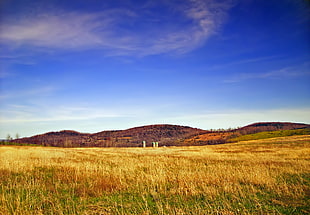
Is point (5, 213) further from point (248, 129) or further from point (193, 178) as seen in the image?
point (248, 129)

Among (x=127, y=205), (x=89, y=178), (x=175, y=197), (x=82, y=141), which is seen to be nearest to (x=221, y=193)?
(x=175, y=197)

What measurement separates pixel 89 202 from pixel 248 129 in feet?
305

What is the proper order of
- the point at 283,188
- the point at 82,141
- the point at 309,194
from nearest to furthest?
the point at 309,194, the point at 283,188, the point at 82,141

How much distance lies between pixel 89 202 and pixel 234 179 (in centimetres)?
632

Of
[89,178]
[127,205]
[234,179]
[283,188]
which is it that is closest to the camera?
[127,205]

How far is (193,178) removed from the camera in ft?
34.5

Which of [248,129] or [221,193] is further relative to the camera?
[248,129]

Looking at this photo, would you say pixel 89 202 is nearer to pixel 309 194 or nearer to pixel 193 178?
pixel 193 178

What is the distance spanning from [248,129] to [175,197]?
3603 inches

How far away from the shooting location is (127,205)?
6969 millimetres

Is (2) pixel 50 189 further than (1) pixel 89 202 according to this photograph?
Yes

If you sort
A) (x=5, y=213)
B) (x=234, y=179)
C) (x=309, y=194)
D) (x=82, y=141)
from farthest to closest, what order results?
(x=82, y=141)
(x=234, y=179)
(x=309, y=194)
(x=5, y=213)

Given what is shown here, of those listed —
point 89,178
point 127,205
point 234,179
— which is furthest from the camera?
point 89,178

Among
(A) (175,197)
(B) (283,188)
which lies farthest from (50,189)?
(B) (283,188)
